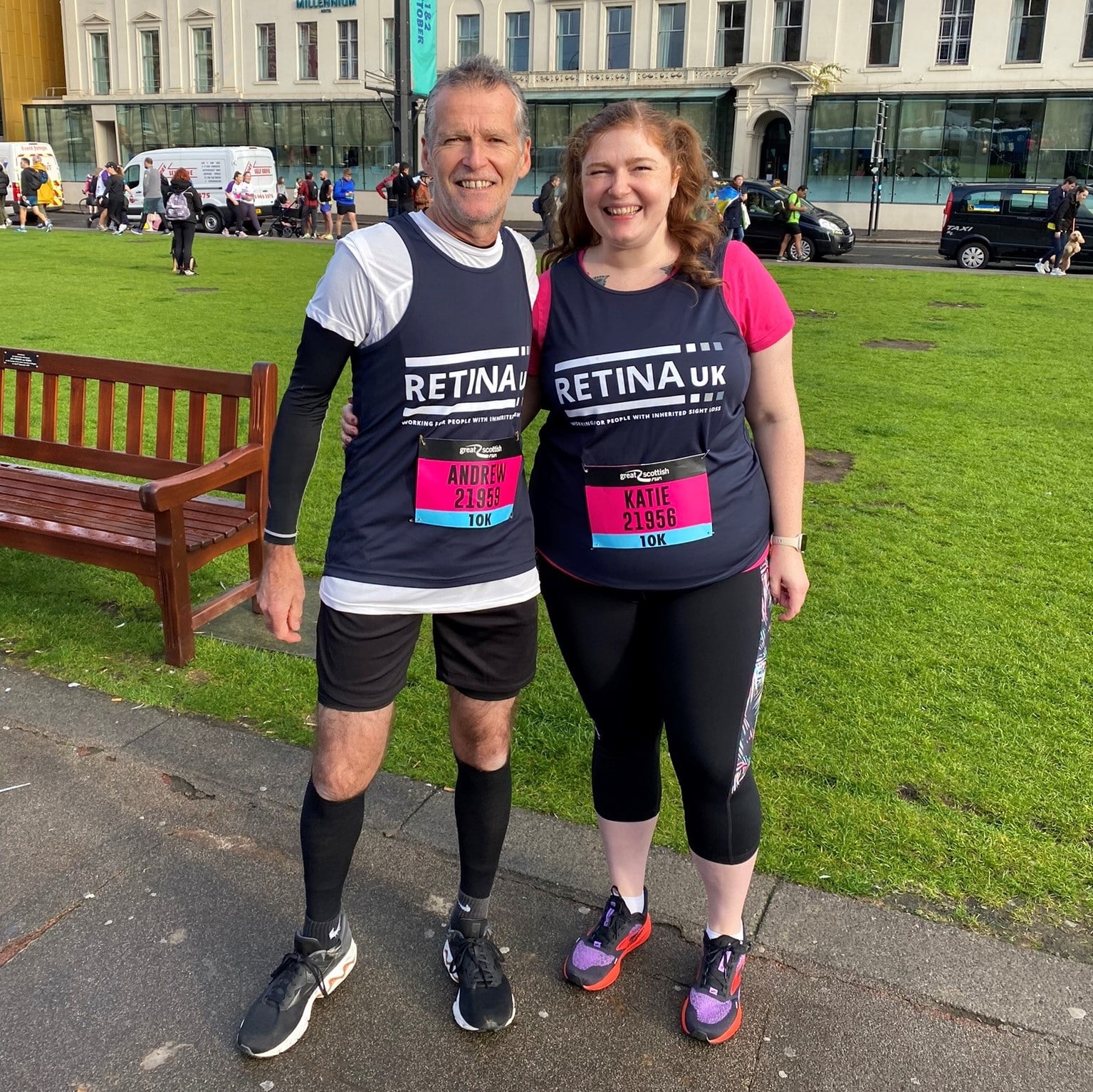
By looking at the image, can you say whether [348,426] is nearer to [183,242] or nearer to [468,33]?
[183,242]

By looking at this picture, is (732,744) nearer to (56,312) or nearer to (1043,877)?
(1043,877)

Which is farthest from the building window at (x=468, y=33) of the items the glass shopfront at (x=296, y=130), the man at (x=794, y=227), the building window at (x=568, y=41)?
the man at (x=794, y=227)

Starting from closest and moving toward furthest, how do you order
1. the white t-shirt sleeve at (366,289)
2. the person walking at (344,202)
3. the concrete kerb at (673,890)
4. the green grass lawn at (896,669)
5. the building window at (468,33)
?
the white t-shirt sleeve at (366,289) < the concrete kerb at (673,890) < the green grass lawn at (896,669) < the person walking at (344,202) < the building window at (468,33)

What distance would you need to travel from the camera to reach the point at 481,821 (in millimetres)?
2629

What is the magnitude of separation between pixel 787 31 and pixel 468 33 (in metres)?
14.3

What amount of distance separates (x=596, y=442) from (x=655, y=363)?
0.68ft

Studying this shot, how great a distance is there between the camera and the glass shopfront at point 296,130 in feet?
141

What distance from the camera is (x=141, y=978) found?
2629 mm

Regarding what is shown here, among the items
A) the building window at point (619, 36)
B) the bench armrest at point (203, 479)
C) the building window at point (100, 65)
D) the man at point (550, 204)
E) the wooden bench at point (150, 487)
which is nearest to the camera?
the man at point (550, 204)

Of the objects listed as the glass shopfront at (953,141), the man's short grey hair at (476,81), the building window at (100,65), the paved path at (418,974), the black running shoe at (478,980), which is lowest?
the paved path at (418,974)

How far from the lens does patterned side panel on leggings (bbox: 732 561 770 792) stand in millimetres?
2426

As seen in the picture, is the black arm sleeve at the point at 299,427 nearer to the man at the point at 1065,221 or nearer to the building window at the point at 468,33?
the man at the point at 1065,221

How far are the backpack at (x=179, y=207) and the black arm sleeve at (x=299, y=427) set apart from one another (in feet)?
56.5

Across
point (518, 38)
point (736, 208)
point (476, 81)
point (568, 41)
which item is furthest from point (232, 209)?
point (476, 81)
